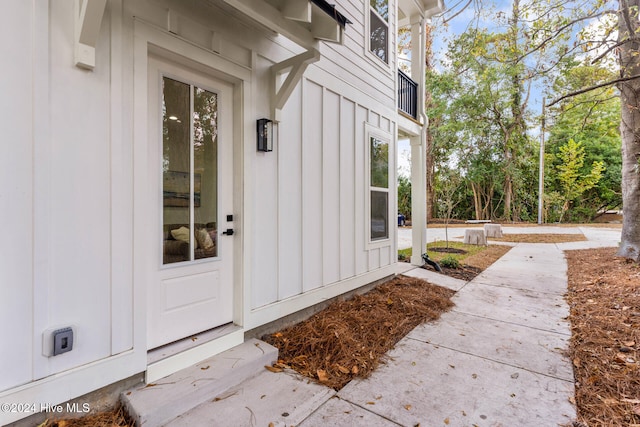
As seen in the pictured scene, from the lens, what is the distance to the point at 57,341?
169cm

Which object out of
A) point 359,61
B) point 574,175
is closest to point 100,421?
point 359,61

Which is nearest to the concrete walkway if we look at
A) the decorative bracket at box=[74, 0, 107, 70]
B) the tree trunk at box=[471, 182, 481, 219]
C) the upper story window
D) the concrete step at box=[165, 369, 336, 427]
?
the concrete step at box=[165, 369, 336, 427]

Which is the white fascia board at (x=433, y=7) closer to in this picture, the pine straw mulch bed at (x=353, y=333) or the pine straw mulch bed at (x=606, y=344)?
the pine straw mulch bed at (x=353, y=333)

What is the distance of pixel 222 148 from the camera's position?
2.67 metres

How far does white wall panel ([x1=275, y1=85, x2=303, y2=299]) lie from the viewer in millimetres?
3094

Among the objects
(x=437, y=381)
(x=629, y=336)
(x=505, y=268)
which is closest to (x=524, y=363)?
(x=437, y=381)

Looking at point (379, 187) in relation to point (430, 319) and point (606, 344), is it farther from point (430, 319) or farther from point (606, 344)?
point (606, 344)

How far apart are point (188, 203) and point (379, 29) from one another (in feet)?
14.6

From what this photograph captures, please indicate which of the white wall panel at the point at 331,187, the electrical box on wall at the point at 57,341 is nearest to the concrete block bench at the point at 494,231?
the white wall panel at the point at 331,187

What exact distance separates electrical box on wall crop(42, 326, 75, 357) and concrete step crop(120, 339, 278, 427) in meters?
0.49

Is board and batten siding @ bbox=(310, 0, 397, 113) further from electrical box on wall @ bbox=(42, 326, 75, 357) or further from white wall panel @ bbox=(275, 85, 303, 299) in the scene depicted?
electrical box on wall @ bbox=(42, 326, 75, 357)

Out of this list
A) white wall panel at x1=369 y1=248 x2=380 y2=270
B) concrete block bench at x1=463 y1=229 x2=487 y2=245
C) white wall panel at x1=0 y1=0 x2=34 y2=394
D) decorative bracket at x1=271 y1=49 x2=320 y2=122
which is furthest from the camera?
concrete block bench at x1=463 y1=229 x2=487 y2=245

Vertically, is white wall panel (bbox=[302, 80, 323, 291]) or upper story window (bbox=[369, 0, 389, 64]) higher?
upper story window (bbox=[369, 0, 389, 64])

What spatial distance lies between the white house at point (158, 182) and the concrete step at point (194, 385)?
118 mm
